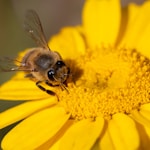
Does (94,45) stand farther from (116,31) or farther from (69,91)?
(69,91)

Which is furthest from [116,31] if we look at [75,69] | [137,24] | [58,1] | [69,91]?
[58,1]

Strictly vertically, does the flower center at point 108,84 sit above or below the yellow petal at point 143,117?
above

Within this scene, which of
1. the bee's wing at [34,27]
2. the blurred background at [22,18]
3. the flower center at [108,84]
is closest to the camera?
the flower center at [108,84]

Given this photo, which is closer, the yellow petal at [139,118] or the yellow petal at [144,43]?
the yellow petal at [139,118]

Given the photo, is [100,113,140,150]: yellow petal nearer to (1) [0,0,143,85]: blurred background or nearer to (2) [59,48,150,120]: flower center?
(2) [59,48,150,120]: flower center

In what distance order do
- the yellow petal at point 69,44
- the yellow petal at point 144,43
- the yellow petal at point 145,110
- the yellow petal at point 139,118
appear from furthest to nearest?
the yellow petal at point 69,44 < the yellow petal at point 144,43 < the yellow petal at point 145,110 < the yellow petal at point 139,118

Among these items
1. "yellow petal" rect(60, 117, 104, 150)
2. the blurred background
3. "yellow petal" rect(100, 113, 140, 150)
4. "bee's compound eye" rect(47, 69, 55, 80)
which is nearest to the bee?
"bee's compound eye" rect(47, 69, 55, 80)

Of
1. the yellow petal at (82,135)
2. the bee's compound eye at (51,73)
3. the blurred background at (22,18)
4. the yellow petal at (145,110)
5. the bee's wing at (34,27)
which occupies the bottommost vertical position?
the yellow petal at (145,110)

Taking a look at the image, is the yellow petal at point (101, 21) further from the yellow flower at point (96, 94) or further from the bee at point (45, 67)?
the bee at point (45, 67)

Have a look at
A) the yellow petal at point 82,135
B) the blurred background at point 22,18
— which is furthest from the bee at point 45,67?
the blurred background at point 22,18
